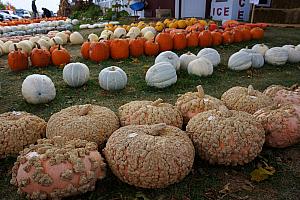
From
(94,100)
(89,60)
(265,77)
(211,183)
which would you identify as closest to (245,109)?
(211,183)

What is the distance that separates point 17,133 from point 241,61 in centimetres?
389

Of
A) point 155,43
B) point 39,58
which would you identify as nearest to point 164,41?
point 155,43

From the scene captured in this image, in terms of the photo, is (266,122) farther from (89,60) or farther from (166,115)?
(89,60)

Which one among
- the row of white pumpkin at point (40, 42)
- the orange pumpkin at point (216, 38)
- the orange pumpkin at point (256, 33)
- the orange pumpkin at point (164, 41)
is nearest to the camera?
the row of white pumpkin at point (40, 42)

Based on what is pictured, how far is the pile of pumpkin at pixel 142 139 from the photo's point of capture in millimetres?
1928

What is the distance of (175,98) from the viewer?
12.4ft

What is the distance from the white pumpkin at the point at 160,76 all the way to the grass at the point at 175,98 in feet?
0.29

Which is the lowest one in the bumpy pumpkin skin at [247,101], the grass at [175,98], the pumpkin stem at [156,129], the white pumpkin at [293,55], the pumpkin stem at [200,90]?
the grass at [175,98]

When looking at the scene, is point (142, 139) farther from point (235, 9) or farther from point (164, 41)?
point (235, 9)

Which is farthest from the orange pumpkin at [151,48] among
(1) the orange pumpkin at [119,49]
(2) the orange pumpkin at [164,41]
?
(1) the orange pumpkin at [119,49]

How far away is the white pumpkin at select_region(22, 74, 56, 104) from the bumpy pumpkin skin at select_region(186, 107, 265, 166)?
201cm

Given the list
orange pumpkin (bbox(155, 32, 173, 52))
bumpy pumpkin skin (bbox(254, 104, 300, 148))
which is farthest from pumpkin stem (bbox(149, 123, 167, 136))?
orange pumpkin (bbox(155, 32, 173, 52))

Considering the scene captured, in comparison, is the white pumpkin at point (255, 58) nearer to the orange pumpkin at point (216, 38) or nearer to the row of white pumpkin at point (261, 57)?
the row of white pumpkin at point (261, 57)

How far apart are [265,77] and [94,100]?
9.32 feet
